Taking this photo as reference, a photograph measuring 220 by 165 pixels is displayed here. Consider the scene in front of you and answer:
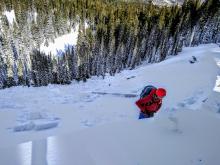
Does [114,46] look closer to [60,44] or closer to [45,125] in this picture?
[60,44]

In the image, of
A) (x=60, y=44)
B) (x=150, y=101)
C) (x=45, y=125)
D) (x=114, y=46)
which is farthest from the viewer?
(x=60, y=44)

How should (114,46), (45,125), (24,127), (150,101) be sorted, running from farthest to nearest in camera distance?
1. (114,46)
2. (45,125)
3. (24,127)
4. (150,101)

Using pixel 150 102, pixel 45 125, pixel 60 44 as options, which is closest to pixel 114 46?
pixel 60 44

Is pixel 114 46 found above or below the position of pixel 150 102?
below

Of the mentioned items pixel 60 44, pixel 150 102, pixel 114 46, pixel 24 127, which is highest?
pixel 150 102

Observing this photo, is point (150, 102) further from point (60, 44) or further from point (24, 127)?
point (60, 44)

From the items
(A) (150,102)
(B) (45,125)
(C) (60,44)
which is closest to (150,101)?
(A) (150,102)

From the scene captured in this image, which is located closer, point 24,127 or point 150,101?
point 150,101

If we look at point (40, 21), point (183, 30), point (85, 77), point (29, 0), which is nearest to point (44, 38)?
point (40, 21)

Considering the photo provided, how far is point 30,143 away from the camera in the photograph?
8859mm

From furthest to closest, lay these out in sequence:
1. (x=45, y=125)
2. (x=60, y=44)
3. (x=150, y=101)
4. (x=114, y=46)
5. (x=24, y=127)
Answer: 1. (x=60, y=44)
2. (x=114, y=46)
3. (x=45, y=125)
4. (x=24, y=127)
5. (x=150, y=101)

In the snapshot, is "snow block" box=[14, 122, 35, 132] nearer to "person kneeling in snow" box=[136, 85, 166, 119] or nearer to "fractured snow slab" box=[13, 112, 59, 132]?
"fractured snow slab" box=[13, 112, 59, 132]

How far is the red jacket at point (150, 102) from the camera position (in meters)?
8.77

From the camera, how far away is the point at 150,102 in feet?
29.2
